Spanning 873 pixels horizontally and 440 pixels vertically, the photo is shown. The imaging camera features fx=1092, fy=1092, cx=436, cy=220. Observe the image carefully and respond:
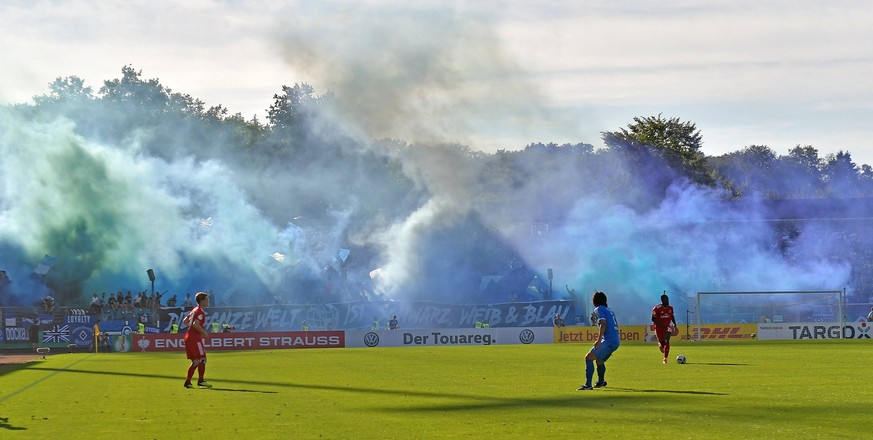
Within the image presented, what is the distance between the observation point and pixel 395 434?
13961 mm

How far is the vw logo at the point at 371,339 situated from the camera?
59938 millimetres

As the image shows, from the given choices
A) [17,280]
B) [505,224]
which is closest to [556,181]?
[505,224]

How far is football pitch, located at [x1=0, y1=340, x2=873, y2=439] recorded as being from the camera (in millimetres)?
14289

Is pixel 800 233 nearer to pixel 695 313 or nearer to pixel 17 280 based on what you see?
pixel 695 313

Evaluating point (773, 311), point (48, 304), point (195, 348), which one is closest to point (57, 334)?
point (48, 304)

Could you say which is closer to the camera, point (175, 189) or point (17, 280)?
point (17, 280)

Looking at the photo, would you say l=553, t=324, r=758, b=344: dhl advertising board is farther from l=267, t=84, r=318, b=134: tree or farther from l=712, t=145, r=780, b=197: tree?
l=712, t=145, r=780, b=197: tree

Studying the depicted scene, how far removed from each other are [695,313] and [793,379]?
4439 cm

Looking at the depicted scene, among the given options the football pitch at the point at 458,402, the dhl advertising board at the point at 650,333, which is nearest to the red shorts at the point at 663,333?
the football pitch at the point at 458,402

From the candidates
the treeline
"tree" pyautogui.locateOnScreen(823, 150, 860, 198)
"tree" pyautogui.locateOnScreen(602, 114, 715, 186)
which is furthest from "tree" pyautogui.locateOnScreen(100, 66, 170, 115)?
"tree" pyautogui.locateOnScreen(823, 150, 860, 198)

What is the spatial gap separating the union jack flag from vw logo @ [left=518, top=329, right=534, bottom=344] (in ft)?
82.4

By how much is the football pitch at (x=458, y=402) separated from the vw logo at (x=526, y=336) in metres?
27.2

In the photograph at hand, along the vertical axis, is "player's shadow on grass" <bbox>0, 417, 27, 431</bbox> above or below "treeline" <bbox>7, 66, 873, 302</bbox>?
below

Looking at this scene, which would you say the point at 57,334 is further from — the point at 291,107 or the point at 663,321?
the point at 291,107
